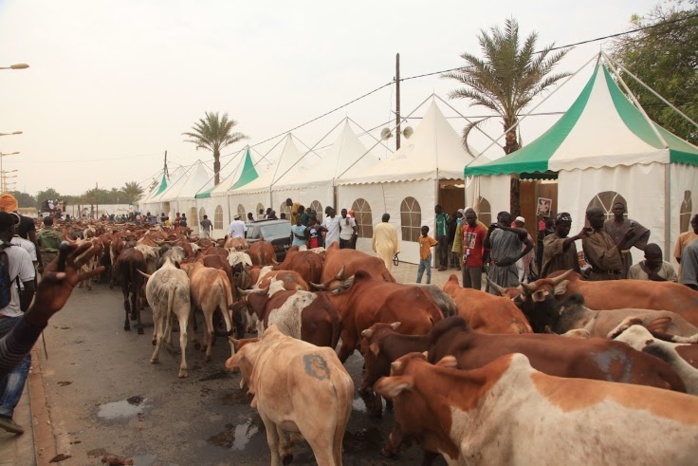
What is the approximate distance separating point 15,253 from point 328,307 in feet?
10.0

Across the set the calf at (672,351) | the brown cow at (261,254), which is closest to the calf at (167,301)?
the brown cow at (261,254)

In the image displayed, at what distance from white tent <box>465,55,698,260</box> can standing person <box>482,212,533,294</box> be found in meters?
4.22

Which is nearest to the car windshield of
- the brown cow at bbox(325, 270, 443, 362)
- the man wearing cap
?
the brown cow at bbox(325, 270, 443, 362)

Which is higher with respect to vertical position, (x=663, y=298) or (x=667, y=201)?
(x=667, y=201)

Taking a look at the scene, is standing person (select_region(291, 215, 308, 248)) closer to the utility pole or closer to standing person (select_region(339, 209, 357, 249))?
standing person (select_region(339, 209, 357, 249))

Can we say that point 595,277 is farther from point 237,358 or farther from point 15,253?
point 15,253

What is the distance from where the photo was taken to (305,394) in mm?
3455

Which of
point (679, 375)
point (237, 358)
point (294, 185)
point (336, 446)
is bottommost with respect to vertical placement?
point (336, 446)

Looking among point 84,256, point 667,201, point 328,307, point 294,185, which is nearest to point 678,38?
point 667,201

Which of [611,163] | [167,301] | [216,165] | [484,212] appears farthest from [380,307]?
[216,165]

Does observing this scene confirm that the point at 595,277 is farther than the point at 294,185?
No

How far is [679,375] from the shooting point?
9.55ft

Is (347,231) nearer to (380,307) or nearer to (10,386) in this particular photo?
(380,307)

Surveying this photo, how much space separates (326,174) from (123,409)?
14.7 m
